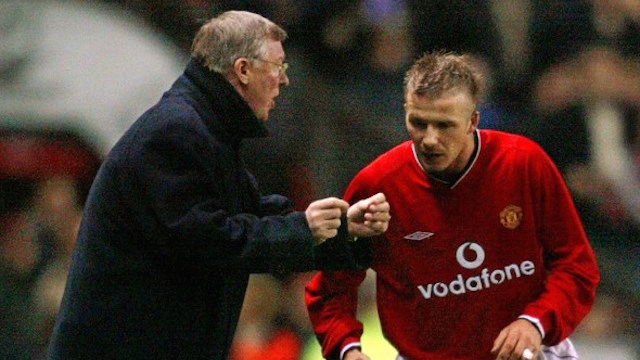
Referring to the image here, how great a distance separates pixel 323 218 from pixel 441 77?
0.56m

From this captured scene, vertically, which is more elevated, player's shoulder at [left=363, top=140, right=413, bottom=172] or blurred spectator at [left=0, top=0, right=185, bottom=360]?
player's shoulder at [left=363, top=140, right=413, bottom=172]

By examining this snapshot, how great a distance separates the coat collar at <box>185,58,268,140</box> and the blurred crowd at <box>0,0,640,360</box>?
267cm

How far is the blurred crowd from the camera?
612cm

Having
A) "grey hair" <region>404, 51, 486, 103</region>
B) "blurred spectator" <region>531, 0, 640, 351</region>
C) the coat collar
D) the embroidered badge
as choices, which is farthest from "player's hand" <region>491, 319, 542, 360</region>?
"blurred spectator" <region>531, 0, 640, 351</region>

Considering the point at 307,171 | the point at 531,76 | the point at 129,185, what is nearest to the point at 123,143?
the point at 129,185

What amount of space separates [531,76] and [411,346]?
3.04m

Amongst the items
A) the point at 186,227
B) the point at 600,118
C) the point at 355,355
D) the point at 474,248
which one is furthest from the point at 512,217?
the point at 600,118

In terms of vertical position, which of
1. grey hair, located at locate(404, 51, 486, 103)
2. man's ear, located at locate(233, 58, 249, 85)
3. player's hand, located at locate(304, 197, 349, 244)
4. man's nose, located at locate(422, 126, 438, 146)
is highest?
man's ear, located at locate(233, 58, 249, 85)

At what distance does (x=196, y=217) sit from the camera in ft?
10.6

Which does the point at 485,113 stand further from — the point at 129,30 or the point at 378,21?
the point at 129,30

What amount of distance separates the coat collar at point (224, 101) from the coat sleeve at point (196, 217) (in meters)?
0.11

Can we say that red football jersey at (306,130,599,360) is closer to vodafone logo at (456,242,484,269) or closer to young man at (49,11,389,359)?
vodafone logo at (456,242,484,269)

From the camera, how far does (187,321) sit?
3367mm

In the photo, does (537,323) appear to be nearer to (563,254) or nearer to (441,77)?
(563,254)
